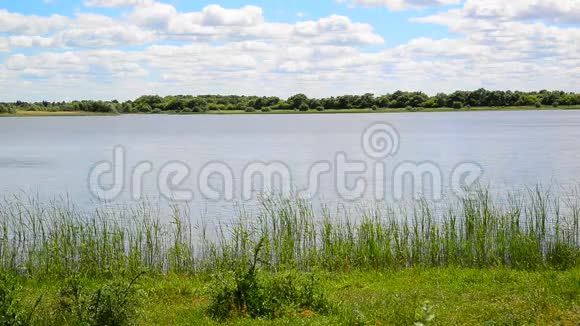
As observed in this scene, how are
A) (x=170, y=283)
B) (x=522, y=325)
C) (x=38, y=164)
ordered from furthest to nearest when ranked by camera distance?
(x=38, y=164) < (x=170, y=283) < (x=522, y=325)

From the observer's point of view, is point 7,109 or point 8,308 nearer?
point 8,308

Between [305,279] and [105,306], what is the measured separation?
2.45 meters

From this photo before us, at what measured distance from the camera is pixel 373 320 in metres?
7.55

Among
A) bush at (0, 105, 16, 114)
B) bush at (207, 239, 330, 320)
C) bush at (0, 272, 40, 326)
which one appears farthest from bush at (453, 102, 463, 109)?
bush at (0, 272, 40, 326)

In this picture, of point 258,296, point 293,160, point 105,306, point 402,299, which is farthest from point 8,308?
point 293,160

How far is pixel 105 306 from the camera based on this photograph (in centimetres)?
691

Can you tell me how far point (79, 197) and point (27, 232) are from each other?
249 inches

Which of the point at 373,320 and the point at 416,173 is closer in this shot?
the point at 373,320

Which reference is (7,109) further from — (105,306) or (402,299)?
(402,299)

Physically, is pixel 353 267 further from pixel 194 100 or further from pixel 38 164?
pixel 194 100

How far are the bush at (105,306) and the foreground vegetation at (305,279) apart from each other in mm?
12

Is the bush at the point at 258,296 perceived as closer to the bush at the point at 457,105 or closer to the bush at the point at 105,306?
the bush at the point at 105,306

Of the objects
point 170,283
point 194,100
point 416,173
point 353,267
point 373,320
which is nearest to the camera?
point 373,320

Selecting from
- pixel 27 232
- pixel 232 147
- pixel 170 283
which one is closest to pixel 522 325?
pixel 170 283
